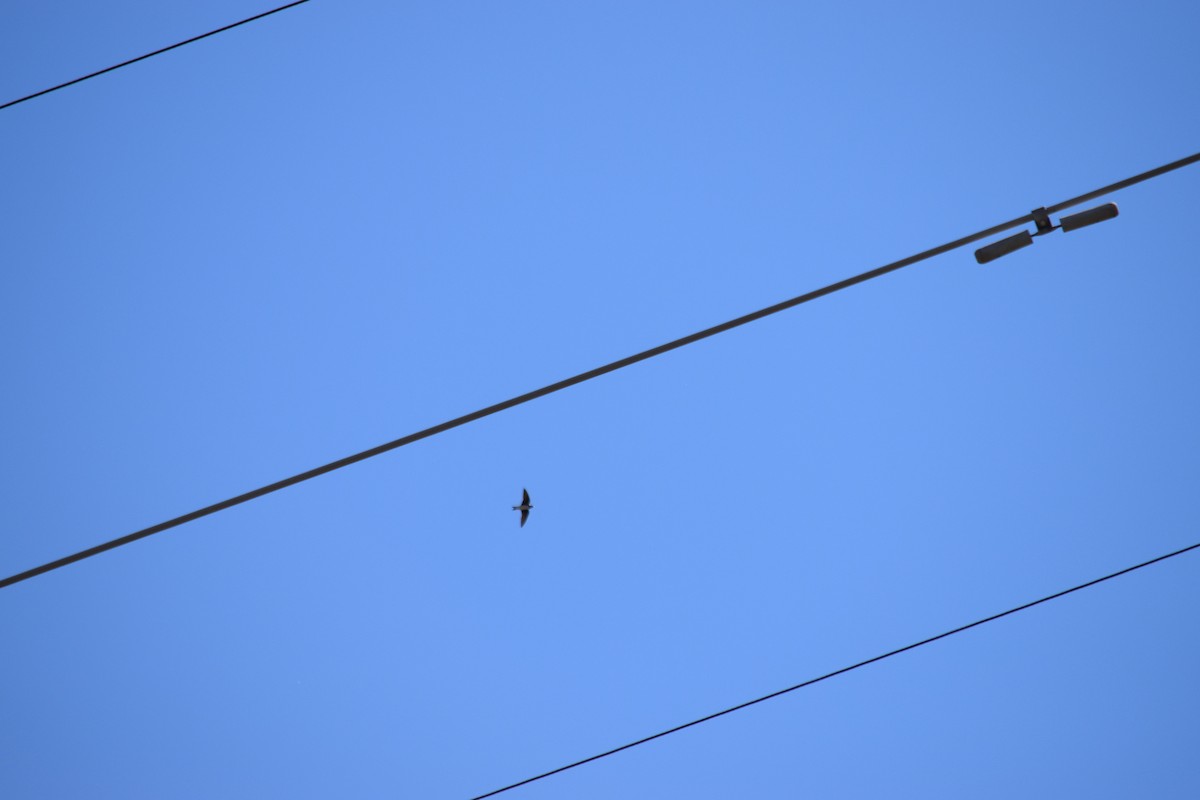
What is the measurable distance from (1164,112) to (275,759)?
2.03 m

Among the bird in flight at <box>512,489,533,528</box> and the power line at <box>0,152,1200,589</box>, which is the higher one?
the power line at <box>0,152,1200,589</box>

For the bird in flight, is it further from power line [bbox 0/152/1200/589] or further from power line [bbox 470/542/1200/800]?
power line [bbox 470/542/1200/800]

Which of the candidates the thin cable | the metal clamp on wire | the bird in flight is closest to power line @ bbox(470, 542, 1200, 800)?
the bird in flight

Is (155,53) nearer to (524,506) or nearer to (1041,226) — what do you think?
(524,506)

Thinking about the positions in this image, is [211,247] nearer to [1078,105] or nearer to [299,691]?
[299,691]

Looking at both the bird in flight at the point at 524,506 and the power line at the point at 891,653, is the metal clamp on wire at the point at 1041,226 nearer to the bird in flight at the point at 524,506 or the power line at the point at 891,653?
the power line at the point at 891,653

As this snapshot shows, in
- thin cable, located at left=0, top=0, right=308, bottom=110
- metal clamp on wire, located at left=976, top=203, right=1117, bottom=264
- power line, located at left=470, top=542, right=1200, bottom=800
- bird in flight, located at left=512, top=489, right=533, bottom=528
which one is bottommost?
power line, located at left=470, top=542, right=1200, bottom=800

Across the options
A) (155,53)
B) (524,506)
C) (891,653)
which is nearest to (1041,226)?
(891,653)

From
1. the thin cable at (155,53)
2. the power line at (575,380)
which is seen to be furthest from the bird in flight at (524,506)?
the thin cable at (155,53)

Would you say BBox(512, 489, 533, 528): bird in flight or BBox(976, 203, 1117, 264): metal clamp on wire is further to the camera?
BBox(512, 489, 533, 528): bird in flight

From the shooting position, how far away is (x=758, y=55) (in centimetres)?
174

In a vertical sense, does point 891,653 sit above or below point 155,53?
below

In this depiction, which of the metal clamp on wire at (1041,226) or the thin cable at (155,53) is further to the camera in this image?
the thin cable at (155,53)

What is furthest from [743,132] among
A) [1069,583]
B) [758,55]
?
[1069,583]
